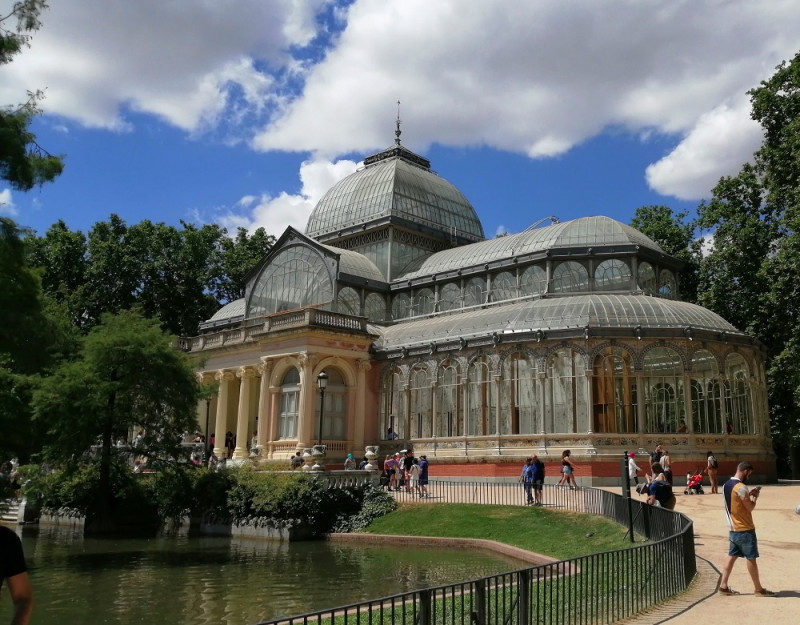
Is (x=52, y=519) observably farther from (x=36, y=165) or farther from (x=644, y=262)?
(x=644, y=262)

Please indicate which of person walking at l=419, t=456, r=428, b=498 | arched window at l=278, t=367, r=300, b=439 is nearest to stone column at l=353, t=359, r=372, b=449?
arched window at l=278, t=367, r=300, b=439

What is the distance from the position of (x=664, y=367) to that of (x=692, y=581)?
21744 mm

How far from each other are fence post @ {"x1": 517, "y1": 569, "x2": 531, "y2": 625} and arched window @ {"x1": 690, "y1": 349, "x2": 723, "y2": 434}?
85.7ft

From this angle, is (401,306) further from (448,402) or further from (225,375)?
(225,375)

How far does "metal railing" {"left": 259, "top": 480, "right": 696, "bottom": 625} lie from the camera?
26.6 ft

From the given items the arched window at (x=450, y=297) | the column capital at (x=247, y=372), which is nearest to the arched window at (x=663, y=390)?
the arched window at (x=450, y=297)

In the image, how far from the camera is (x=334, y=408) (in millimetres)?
37625

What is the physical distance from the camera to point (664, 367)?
3309 cm

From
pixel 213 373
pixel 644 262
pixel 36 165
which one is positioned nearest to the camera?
pixel 36 165

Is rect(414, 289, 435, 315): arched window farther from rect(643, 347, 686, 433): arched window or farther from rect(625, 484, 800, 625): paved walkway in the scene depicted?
rect(625, 484, 800, 625): paved walkway

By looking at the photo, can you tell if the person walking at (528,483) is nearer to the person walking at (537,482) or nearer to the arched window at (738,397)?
the person walking at (537,482)

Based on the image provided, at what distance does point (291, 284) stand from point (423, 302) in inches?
300

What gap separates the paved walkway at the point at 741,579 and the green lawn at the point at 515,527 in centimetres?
228

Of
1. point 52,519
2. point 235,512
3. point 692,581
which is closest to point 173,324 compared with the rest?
point 52,519
